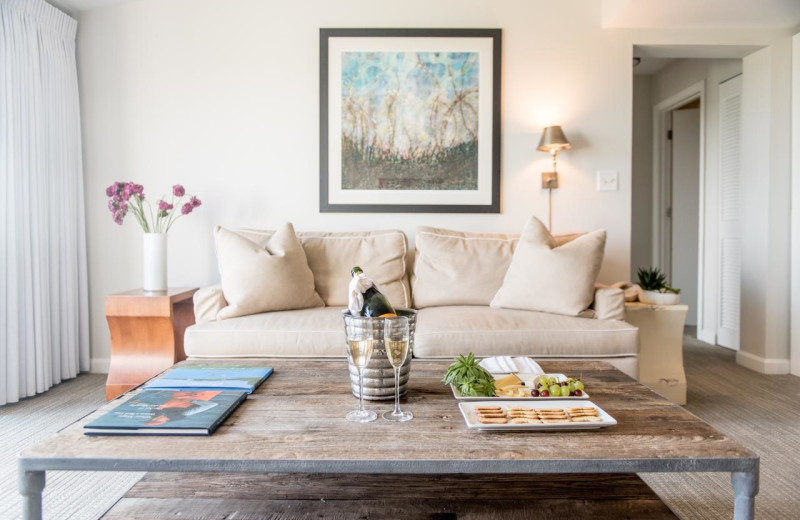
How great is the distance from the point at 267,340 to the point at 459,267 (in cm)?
114

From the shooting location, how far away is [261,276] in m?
2.59

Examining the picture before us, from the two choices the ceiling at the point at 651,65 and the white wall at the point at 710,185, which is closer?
the white wall at the point at 710,185

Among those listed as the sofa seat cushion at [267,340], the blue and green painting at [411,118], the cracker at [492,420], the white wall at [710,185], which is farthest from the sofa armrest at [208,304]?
the white wall at [710,185]

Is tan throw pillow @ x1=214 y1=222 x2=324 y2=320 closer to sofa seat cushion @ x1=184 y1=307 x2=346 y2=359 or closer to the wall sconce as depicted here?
sofa seat cushion @ x1=184 y1=307 x2=346 y2=359

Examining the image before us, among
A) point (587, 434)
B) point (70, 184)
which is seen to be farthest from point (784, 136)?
point (70, 184)

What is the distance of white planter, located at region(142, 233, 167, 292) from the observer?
2.92 metres

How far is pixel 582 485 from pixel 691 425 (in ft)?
0.99

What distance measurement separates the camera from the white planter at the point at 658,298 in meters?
2.85

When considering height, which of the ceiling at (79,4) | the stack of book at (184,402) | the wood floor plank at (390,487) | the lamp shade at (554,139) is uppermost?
the ceiling at (79,4)

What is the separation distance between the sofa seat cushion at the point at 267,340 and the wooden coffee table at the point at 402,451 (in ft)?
3.51

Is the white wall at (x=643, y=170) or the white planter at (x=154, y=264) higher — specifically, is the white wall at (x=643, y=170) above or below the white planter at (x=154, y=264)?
above

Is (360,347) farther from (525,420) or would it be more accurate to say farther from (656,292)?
(656,292)

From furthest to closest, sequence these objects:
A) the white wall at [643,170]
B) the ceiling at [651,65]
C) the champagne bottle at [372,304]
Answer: the white wall at [643,170] < the ceiling at [651,65] < the champagne bottle at [372,304]

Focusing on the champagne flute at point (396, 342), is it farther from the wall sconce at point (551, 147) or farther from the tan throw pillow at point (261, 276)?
the wall sconce at point (551, 147)
